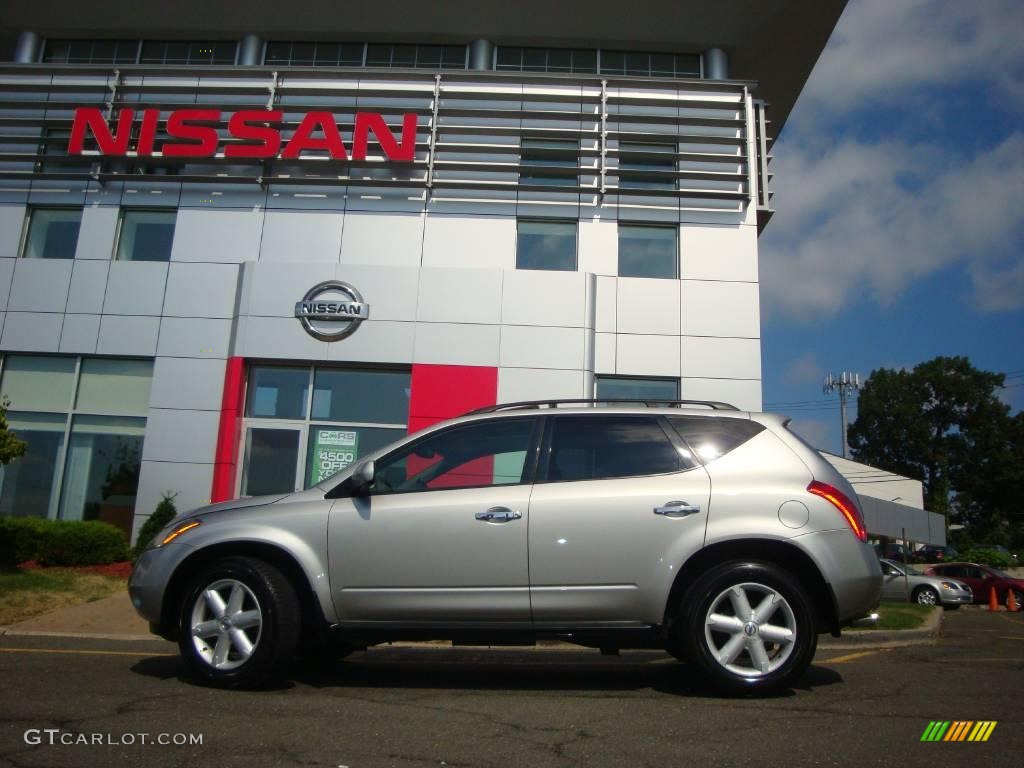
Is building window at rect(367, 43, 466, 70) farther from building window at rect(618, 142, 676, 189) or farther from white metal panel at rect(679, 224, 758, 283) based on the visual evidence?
white metal panel at rect(679, 224, 758, 283)

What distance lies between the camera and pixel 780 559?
4.72 metres

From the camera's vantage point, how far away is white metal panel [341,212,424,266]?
1475cm

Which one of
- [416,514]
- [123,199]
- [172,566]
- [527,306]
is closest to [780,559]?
[416,514]

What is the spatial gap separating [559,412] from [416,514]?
3.81 feet

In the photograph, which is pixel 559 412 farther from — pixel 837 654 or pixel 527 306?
pixel 527 306

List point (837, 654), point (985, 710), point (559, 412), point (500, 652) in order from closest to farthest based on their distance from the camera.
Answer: point (985, 710) < point (559, 412) < point (500, 652) < point (837, 654)

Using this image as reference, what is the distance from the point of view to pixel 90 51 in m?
18.0

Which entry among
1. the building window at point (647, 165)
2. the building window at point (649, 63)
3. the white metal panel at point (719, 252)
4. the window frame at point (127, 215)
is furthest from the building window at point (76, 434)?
the building window at point (649, 63)

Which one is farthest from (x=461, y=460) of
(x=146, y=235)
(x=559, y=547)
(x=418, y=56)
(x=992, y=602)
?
(x=992, y=602)

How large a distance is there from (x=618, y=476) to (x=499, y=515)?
77cm

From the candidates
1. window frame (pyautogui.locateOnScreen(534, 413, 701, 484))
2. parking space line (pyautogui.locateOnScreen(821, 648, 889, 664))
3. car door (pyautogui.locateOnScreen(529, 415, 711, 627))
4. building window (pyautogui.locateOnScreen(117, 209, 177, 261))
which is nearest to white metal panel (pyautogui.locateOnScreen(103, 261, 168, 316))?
building window (pyautogui.locateOnScreen(117, 209, 177, 261))

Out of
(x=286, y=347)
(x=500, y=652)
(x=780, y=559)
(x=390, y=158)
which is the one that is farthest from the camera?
(x=390, y=158)

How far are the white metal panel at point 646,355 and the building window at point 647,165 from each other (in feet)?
10.6

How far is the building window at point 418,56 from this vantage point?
1764 cm
